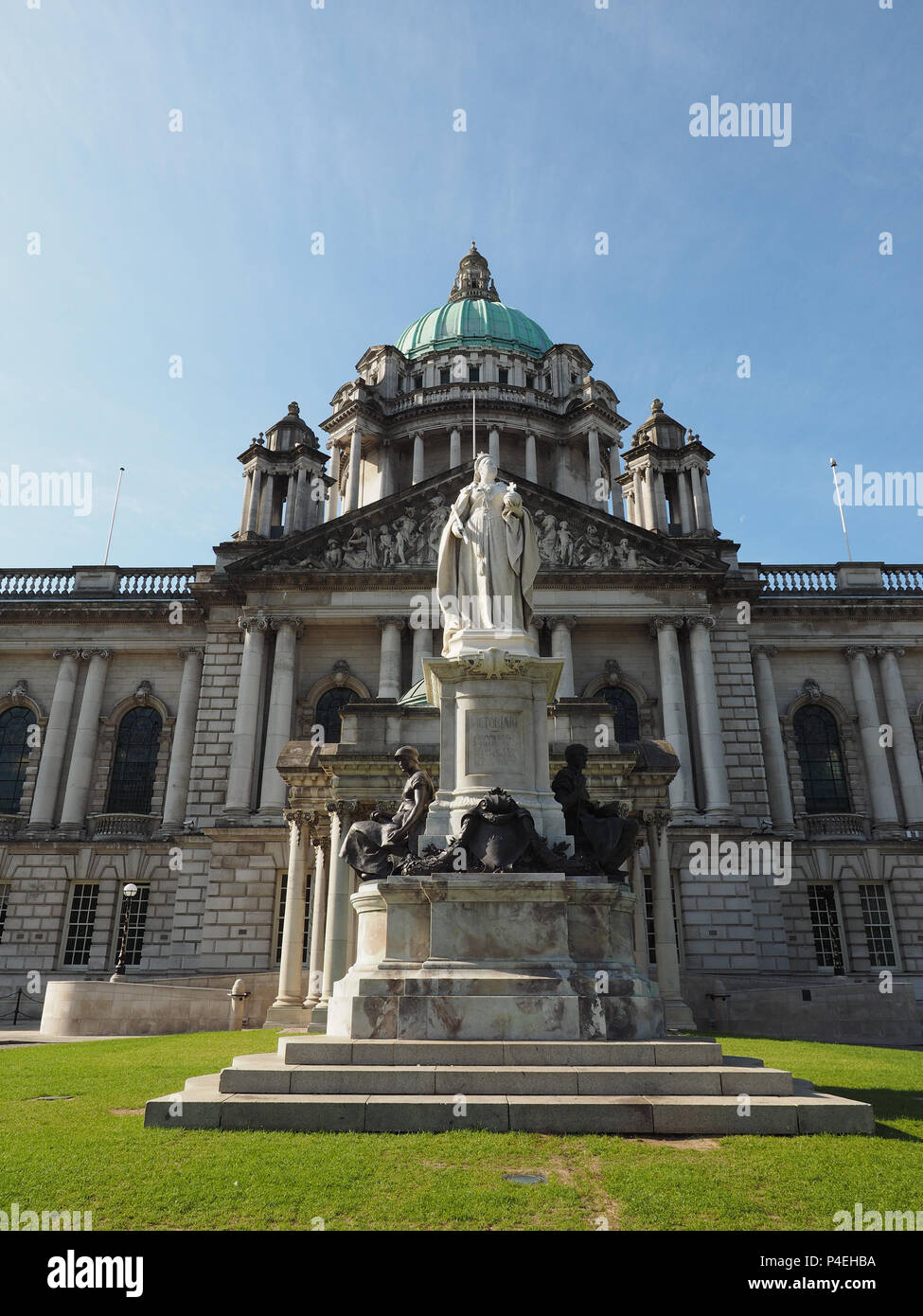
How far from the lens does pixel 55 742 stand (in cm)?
4016

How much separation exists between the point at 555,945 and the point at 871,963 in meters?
31.9

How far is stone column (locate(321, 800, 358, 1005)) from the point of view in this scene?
2038 centimetres

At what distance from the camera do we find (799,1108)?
7492mm

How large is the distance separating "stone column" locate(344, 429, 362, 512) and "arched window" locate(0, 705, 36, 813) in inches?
832

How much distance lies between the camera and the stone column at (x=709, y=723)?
113 ft

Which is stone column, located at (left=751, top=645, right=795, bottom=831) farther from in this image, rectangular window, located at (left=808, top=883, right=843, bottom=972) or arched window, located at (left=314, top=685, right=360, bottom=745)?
arched window, located at (left=314, top=685, right=360, bottom=745)

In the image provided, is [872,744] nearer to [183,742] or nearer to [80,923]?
[183,742]

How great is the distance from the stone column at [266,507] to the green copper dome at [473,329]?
22438 mm

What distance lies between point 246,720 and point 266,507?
41.2 feet

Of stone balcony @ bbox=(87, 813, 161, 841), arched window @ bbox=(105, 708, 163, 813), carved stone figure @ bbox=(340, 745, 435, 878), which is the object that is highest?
arched window @ bbox=(105, 708, 163, 813)

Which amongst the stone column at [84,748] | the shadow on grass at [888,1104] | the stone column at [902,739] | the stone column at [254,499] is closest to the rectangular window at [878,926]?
the stone column at [902,739]

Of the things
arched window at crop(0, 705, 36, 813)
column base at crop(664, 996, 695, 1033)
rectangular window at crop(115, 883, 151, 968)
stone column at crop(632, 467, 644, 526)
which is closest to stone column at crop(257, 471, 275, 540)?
arched window at crop(0, 705, 36, 813)
